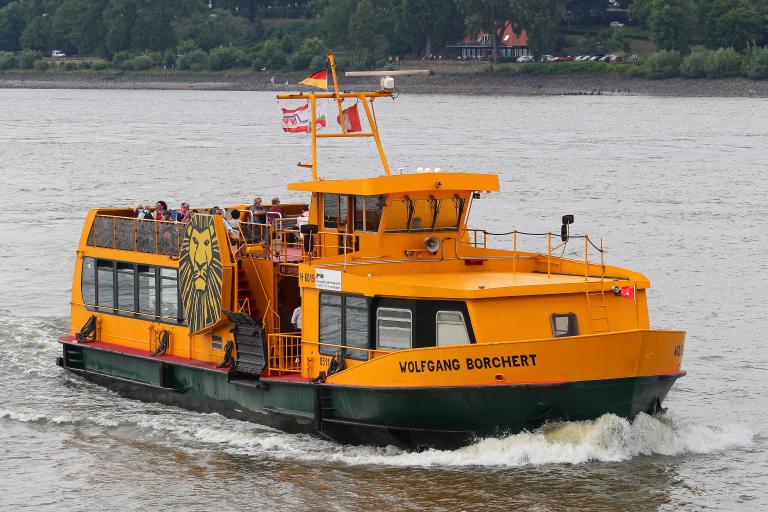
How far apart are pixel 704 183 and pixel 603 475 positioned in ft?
139

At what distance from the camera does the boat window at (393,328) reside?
19.1 metres

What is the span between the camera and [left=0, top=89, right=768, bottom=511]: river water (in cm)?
1900

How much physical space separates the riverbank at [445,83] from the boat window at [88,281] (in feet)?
369

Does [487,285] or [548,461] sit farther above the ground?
[487,285]

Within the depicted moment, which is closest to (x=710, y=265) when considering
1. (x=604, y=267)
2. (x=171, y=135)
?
(x=604, y=267)

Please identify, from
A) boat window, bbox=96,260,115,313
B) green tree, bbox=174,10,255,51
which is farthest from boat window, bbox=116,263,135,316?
green tree, bbox=174,10,255,51

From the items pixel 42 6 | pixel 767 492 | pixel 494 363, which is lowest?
pixel 767 492

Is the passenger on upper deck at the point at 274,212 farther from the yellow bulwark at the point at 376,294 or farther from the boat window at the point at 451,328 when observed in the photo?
the boat window at the point at 451,328

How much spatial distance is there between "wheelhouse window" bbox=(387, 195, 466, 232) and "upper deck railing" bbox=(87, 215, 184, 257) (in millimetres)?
3815

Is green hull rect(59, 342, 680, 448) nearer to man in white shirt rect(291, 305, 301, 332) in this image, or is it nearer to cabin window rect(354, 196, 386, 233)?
man in white shirt rect(291, 305, 301, 332)

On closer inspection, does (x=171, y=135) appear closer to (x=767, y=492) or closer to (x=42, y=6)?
(x=767, y=492)

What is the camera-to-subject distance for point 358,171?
2474 inches

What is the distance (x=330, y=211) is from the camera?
2141 cm

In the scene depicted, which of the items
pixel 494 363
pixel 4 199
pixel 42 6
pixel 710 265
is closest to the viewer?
pixel 494 363
